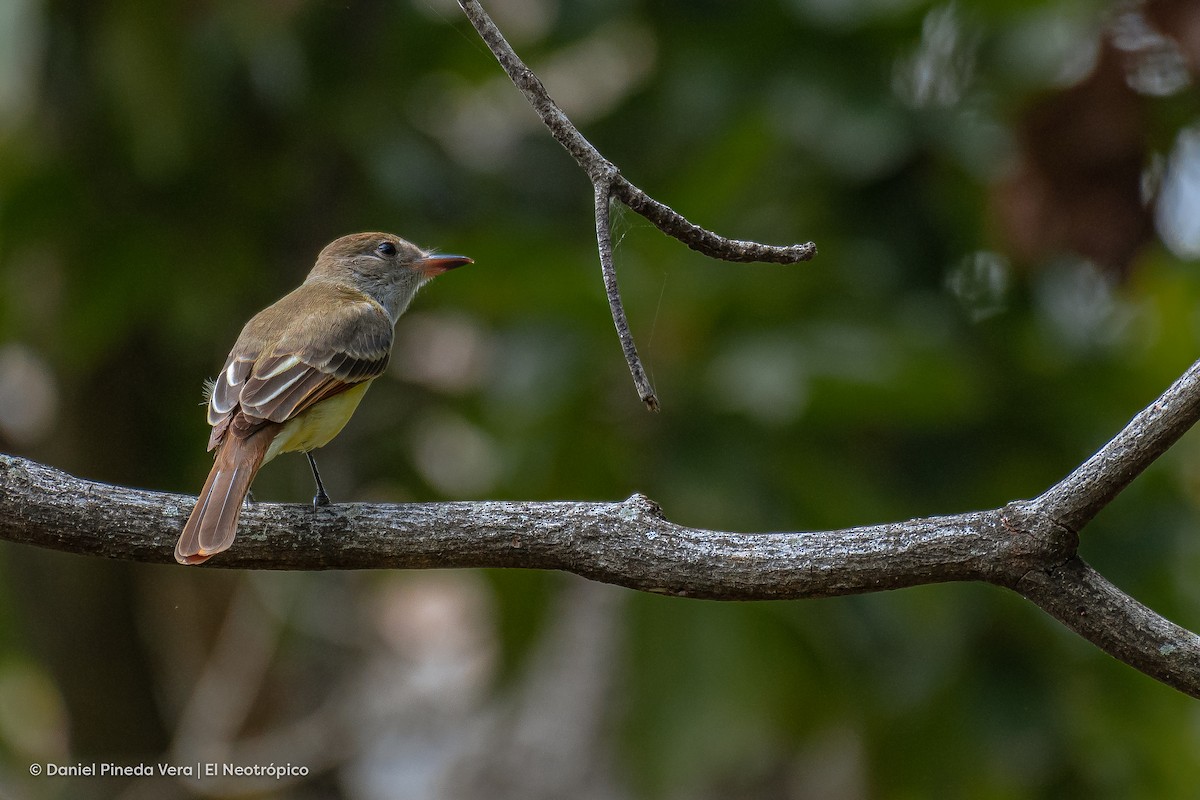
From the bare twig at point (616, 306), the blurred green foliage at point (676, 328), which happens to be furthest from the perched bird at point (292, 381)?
the bare twig at point (616, 306)

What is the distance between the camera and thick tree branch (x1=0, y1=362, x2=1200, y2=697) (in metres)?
2.27

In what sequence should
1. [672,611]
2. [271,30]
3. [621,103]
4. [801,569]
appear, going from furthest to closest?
[621,103] → [271,30] → [672,611] → [801,569]

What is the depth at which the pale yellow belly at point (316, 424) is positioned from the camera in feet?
11.4

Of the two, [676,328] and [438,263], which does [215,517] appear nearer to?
[438,263]

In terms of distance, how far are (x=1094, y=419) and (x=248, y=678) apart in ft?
11.9

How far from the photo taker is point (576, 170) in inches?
228

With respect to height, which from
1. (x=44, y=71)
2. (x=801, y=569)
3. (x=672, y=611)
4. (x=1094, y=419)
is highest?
(x=44, y=71)

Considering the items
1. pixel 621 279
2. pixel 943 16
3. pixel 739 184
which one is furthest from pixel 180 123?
pixel 943 16

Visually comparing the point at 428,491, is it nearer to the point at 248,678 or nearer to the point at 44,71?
the point at 248,678

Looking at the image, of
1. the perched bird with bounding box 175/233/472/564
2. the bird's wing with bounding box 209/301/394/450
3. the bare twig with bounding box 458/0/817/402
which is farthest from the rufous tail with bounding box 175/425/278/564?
the bare twig with bounding box 458/0/817/402

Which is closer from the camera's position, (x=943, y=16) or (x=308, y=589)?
(x=943, y=16)

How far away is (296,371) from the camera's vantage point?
139 inches

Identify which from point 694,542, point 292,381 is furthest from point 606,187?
point 292,381

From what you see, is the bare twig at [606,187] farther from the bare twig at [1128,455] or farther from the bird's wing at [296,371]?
the bird's wing at [296,371]
